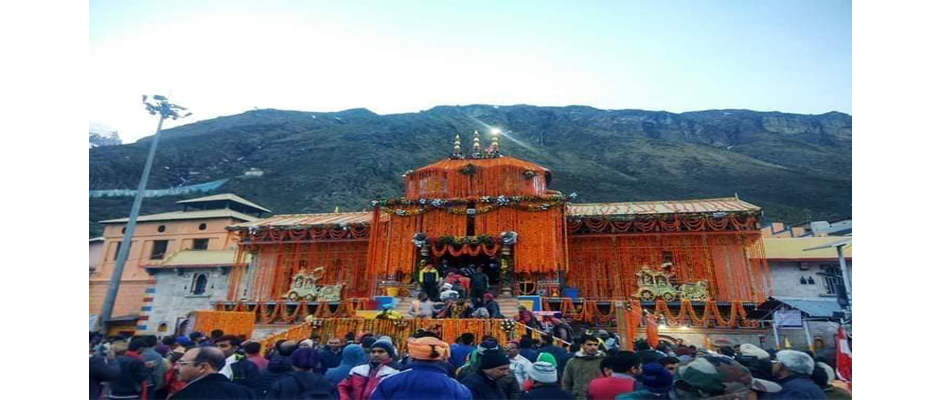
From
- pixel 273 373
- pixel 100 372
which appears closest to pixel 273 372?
pixel 273 373

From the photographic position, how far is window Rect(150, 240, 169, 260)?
27531 millimetres

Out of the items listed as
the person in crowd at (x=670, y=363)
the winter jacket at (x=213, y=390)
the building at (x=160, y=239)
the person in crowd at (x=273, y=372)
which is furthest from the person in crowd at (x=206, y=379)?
the building at (x=160, y=239)

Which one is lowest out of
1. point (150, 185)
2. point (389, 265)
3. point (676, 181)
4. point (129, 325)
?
point (129, 325)

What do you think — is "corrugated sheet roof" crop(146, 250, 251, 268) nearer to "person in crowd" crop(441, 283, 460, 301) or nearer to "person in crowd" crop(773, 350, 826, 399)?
"person in crowd" crop(441, 283, 460, 301)

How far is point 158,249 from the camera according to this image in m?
27.8

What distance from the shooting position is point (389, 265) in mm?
16047

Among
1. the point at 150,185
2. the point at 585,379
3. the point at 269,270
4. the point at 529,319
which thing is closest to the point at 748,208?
the point at 529,319

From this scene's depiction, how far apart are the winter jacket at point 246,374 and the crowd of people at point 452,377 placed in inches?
0.4

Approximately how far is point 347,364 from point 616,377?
274 centimetres

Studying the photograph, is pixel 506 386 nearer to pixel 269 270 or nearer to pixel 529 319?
pixel 529 319

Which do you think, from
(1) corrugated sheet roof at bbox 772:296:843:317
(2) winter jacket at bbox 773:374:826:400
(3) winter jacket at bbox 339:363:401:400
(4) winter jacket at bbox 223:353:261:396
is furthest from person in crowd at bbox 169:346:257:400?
(1) corrugated sheet roof at bbox 772:296:843:317

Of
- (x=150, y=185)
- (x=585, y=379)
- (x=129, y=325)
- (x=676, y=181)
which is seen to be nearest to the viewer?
(x=585, y=379)

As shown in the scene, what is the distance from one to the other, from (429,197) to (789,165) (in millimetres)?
49263

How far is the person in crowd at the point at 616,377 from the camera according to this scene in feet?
13.2
